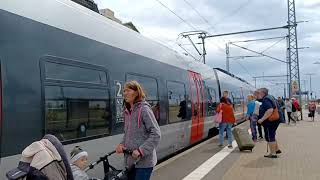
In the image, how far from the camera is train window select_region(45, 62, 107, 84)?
575cm

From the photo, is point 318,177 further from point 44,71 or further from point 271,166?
point 44,71

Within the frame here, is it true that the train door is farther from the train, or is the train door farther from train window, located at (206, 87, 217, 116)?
the train

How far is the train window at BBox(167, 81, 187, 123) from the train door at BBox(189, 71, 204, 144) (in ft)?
3.55

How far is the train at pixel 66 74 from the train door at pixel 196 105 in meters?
3.69

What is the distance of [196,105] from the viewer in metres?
14.6

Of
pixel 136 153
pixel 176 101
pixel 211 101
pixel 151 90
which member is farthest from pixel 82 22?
pixel 211 101

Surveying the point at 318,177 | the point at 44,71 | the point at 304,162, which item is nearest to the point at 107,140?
the point at 44,71

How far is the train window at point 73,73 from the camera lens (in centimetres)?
575

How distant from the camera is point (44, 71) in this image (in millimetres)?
5590

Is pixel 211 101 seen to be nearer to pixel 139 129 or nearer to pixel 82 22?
pixel 82 22

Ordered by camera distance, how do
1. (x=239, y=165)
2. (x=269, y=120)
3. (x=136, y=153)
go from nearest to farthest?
(x=136, y=153)
(x=239, y=165)
(x=269, y=120)

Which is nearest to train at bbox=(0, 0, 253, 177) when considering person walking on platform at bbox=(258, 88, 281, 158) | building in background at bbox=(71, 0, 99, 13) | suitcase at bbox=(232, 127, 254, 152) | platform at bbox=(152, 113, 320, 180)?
building in background at bbox=(71, 0, 99, 13)

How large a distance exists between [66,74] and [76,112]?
513 millimetres

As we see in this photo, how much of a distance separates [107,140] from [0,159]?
8.62 ft
